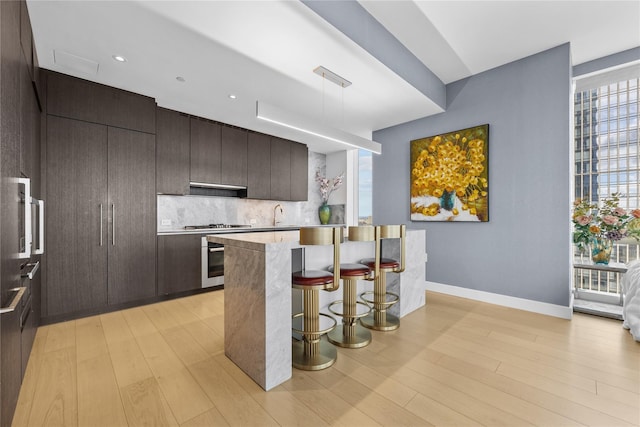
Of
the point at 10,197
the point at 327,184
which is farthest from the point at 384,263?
the point at 327,184

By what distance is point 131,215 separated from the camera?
3.04 m

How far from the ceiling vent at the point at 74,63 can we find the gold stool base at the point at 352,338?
316 centimetres

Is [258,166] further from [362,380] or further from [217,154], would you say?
[362,380]

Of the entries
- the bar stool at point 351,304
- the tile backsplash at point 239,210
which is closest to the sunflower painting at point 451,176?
the bar stool at point 351,304

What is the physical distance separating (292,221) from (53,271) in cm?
353

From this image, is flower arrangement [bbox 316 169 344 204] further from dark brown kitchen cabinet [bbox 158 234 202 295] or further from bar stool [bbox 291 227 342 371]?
bar stool [bbox 291 227 342 371]

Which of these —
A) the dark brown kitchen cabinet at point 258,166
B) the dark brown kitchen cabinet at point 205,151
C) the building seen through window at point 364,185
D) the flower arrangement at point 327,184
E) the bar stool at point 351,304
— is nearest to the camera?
the bar stool at point 351,304

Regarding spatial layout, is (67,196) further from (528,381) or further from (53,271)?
(528,381)

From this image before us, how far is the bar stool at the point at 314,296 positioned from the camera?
5.83 ft

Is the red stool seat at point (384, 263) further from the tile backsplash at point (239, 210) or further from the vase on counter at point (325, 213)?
the vase on counter at point (325, 213)

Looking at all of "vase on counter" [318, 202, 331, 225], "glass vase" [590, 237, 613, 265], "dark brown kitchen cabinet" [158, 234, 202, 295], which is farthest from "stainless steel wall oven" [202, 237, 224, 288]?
"glass vase" [590, 237, 613, 265]

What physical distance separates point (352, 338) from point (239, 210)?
314cm

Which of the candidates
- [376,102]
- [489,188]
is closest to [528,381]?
[489,188]

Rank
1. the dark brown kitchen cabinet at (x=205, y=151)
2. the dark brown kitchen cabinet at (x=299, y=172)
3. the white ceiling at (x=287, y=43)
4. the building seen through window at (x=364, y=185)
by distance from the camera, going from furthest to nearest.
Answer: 1. the building seen through window at (x=364, y=185)
2. the dark brown kitchen cabinet at (x=299, y=172)
3. the dark brown kitchen cabinet at (x=205, y=151)
4. the white ceiling at (x=287, y=43)
